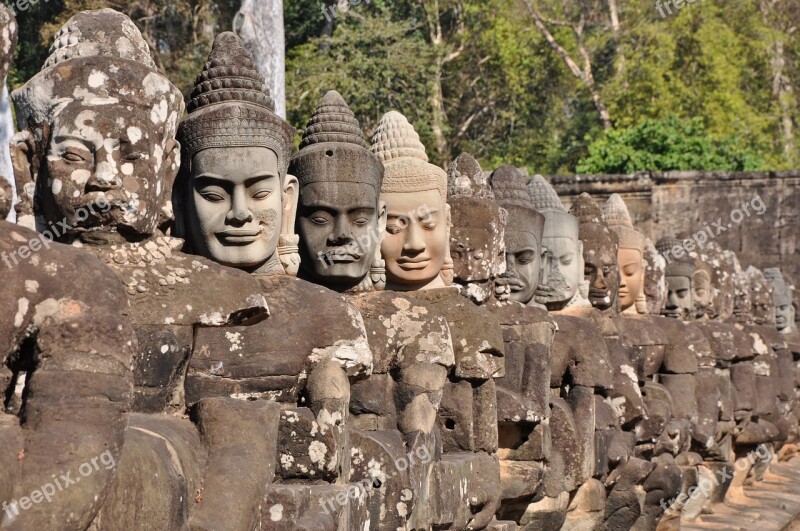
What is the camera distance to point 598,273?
10047 millimetres

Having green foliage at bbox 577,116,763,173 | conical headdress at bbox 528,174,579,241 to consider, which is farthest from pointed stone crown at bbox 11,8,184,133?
green foliage at bbox 577,116,763,173

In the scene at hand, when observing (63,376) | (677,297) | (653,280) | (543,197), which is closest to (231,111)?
(63,376)

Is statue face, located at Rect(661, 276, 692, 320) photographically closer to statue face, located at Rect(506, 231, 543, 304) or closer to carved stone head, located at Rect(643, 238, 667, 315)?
carved stone head, located at Rect(643, 238, 667, 315)

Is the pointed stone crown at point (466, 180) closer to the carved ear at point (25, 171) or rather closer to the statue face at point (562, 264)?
the statue face at point (562, 264)

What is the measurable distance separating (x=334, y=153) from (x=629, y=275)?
5.23 metres

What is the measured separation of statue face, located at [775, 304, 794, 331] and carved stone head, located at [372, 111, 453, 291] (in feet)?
38.8

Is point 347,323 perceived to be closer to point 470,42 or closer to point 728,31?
point 470,42

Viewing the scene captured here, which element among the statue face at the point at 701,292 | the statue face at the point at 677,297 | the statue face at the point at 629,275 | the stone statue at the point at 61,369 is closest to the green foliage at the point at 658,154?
the statue face at the point at 701,292

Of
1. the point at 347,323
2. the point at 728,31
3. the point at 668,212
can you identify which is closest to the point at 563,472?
the point at 347,323

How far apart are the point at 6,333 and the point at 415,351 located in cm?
297

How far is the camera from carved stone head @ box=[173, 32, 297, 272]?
5535 mm

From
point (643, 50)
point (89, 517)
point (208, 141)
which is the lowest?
point (89, 517)

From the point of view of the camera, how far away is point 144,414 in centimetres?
477

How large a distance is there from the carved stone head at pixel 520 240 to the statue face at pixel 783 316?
9.99 metres
